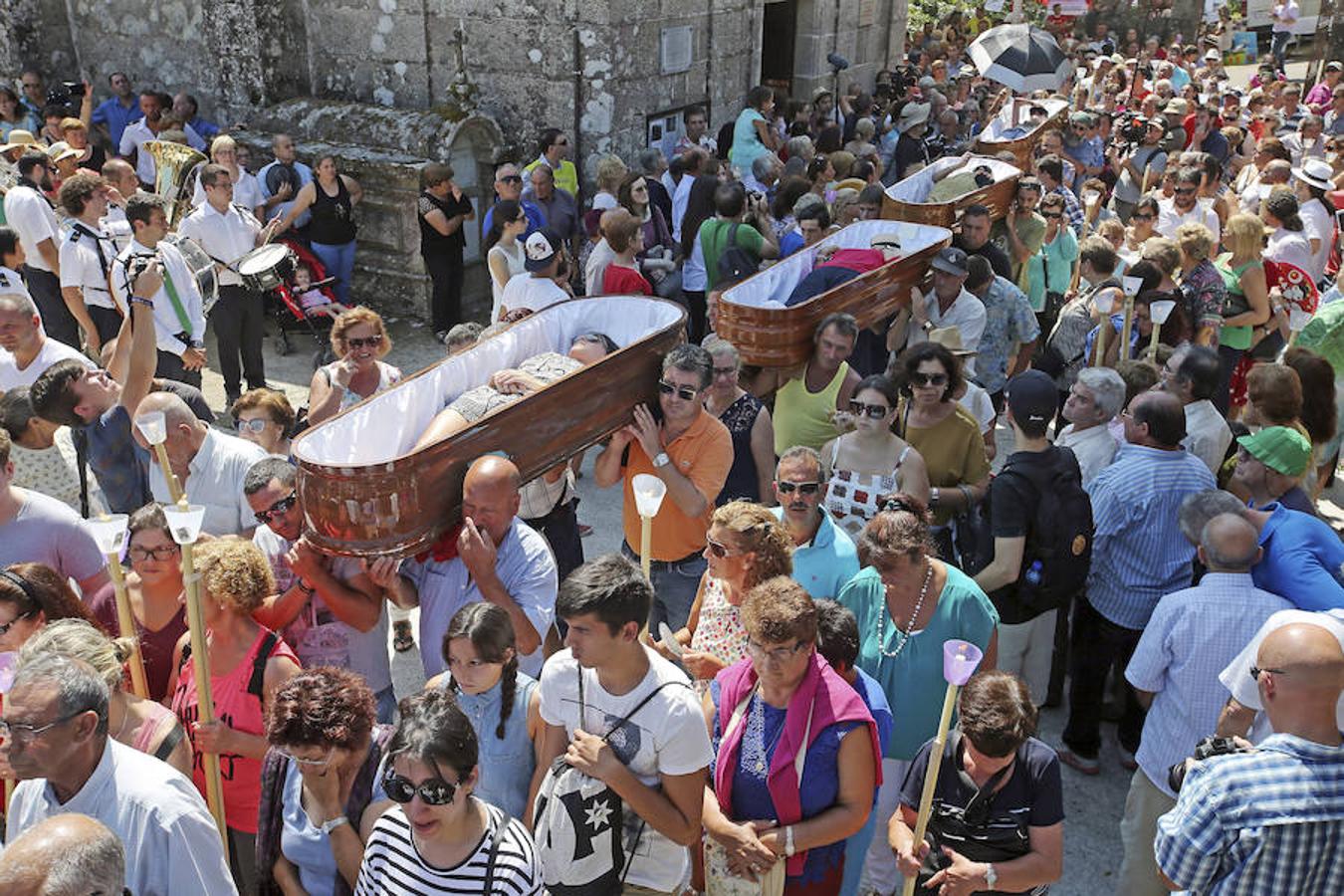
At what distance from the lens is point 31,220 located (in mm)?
6961

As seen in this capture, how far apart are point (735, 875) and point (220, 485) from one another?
95.5 inches

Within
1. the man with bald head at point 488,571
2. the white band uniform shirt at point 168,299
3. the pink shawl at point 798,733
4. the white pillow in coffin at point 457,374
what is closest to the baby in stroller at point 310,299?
the white band uniform shirt at point 168,299

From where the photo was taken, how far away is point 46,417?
4.45 meters

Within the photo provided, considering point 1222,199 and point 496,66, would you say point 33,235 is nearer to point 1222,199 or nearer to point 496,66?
point 496,66

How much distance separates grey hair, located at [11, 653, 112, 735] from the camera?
2.62 meters

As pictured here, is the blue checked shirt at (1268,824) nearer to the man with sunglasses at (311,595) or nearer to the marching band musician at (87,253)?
the man with sunglasses at (311,595)

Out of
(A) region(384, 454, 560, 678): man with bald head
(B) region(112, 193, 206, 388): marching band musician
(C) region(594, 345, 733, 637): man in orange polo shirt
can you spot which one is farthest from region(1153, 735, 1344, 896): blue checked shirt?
(B) region(112, 193, 206, 388): marching band musician

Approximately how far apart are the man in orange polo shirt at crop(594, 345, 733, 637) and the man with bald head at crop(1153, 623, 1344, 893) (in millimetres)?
2097

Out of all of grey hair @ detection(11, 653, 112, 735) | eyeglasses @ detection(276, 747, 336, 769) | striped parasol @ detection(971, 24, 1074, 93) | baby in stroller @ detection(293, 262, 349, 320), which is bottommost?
baby in stroller @ detection(293, 262, 349, 320)

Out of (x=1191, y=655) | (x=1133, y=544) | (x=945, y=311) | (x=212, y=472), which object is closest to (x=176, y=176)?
(x=212, y=472)

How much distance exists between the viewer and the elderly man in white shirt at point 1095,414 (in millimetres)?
4754

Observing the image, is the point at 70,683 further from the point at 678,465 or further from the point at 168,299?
the point at 168,299

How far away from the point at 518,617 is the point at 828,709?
1.13 meters

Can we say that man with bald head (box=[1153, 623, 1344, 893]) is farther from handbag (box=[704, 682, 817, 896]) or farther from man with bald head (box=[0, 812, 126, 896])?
man with bald head (box=[0, 812, 126, 896])
